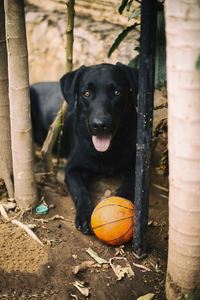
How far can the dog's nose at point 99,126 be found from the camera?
9.21 feet

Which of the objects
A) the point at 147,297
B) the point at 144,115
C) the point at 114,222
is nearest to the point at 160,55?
the point at 144,115

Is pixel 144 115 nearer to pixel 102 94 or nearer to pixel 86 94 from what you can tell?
pixel 102 94

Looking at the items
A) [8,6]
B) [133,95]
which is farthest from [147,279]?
[8,6]

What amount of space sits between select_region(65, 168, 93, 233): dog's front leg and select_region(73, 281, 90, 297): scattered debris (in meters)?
0.54

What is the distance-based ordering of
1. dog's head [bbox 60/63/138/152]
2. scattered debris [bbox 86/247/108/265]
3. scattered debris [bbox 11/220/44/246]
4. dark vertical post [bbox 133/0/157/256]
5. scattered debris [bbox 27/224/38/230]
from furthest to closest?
1. dog's head [bbox 60/63/138/152]
2. scattered debris [bbox 27/224/38/230]
3. scattered debris [bbox 11/220/44/246]
4. scattered debris [bbox 86/247/108/265]
5. dark vertical post [bbox 133/0/157/256]

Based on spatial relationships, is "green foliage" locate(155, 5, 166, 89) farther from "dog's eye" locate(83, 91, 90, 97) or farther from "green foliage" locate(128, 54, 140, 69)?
"dog's eye" locate(83, 91, 90, 97)

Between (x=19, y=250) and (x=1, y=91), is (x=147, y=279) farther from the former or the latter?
(x=1, y=91)

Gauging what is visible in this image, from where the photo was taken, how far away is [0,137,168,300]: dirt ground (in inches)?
79.8

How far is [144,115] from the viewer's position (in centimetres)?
197

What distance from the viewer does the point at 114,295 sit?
6.63ft

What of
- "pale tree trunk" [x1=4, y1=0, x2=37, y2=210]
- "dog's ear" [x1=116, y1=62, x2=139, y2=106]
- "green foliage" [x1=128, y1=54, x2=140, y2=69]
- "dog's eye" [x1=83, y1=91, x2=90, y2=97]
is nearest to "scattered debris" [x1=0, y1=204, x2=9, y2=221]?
"pale tree trunk" [x1=4, y1=0, x2=37, y2=210]

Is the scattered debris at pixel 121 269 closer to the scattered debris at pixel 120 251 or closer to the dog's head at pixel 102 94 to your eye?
the scattered debris at pixel 120 251

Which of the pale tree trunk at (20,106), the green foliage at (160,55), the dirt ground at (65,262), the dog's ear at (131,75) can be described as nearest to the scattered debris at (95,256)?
the dirt ground at (65,262)

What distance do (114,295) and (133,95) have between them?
1761 millimetres
